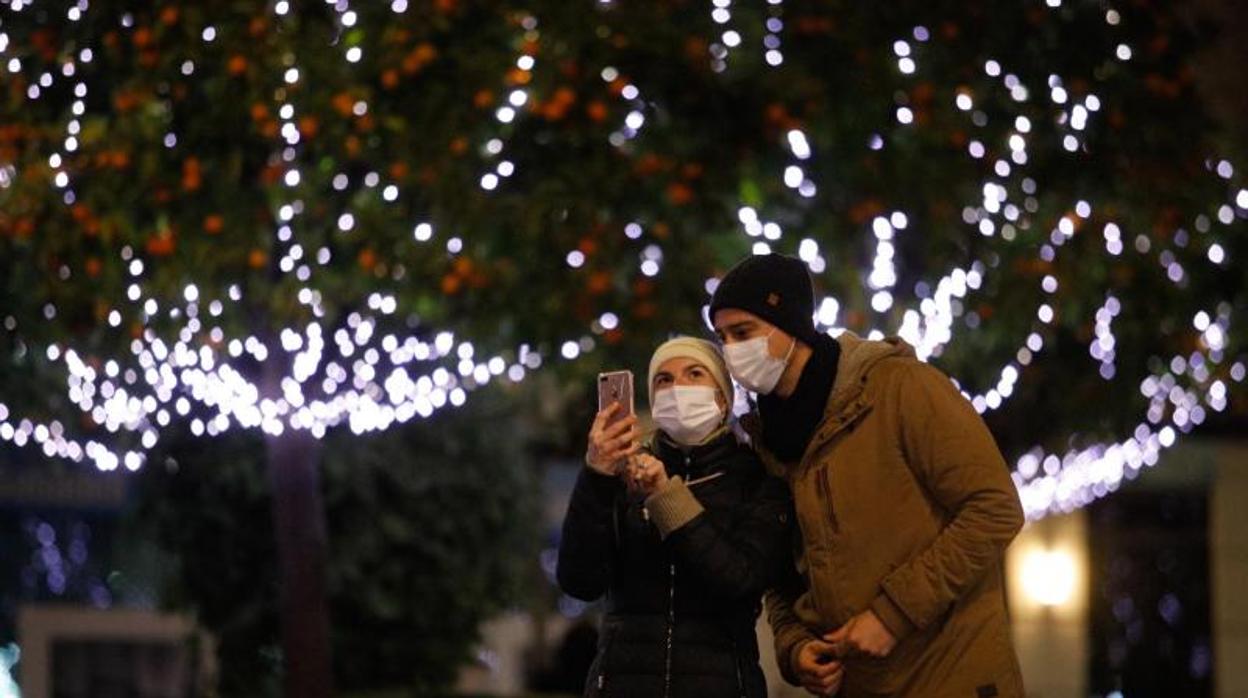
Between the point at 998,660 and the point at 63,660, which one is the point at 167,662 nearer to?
the point at 63,660

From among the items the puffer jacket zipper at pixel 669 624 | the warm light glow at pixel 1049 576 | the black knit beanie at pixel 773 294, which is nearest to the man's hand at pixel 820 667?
the puffer jacket zipper at pixel 669 624

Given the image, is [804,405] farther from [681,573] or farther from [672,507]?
[681,573]

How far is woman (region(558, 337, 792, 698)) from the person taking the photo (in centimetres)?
449

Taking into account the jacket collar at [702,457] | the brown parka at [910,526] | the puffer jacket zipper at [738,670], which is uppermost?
the jacket collar at [702,457]

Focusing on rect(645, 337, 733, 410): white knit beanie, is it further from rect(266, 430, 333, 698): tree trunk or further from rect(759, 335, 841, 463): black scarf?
rect(266, 430, 333, 698): tree trunk

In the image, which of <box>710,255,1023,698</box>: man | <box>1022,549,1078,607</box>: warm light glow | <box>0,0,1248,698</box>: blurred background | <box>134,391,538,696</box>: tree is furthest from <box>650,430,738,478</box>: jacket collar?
<box>1022,549,1078,607</box>: warm light glow

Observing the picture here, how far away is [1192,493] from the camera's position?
19422 mm

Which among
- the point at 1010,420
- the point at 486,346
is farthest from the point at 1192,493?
the point at 486,346

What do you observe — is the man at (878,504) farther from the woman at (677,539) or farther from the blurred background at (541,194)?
the blurred background at (541,194)

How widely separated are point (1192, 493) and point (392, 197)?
12397mm

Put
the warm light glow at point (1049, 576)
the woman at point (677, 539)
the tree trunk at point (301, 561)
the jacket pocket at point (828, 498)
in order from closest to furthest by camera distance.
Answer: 1. the jacket pocket at point (828, 498)
2. the woman at point (677, 539)
3. the tree trunk at point (301, 561)
4. the warm light glow at point (1049, 576)

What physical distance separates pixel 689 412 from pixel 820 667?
59 cm

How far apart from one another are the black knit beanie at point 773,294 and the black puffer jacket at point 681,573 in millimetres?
312

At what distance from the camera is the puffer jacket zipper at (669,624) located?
4.55 metres
